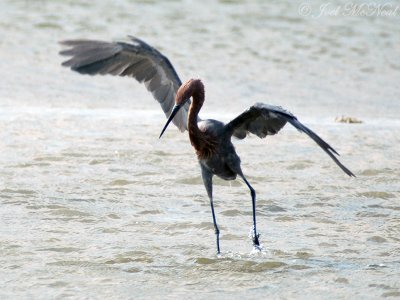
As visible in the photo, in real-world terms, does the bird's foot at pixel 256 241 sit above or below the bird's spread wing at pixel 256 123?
below

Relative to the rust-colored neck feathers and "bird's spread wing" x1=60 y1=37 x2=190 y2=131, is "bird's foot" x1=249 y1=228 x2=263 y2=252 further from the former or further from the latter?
"bird's spread wing" x1=60 y1=37 x2=190 y2=131

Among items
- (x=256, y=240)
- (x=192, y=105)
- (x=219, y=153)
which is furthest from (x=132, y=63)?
(x=256, y=240)

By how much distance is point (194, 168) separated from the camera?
10.4 meters

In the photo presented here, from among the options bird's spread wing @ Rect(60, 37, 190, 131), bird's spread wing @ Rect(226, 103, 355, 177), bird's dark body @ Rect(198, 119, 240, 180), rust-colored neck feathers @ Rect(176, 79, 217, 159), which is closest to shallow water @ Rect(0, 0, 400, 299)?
bird's dark body @ Rect(198, 119, 240, 180)

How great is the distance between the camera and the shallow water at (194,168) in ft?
24.0

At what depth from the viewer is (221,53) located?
16.0 meters

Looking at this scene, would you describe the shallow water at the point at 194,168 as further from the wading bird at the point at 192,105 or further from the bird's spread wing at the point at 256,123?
the bird's spread wing at the point at 256,123

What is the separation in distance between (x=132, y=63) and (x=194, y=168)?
161 cm

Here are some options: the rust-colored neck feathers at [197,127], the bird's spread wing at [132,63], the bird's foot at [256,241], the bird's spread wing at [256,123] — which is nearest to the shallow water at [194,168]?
the bird's foot at [256,241]

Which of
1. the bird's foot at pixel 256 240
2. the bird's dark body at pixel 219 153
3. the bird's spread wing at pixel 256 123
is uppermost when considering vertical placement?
the bird's spread wing at pixel 256 123

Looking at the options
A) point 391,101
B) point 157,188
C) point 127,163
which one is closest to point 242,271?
point 157,188

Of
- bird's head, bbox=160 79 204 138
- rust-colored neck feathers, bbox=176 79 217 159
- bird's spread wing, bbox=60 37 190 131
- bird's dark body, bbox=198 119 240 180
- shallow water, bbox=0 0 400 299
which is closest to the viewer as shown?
shallow water, bbox=0 0 400 299

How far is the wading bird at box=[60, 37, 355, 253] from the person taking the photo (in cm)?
811

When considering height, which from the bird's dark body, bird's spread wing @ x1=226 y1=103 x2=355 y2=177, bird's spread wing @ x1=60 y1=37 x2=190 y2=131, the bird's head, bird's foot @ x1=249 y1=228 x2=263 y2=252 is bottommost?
bird's foot @ x1=249 y1=228 x2=263 y2=252
